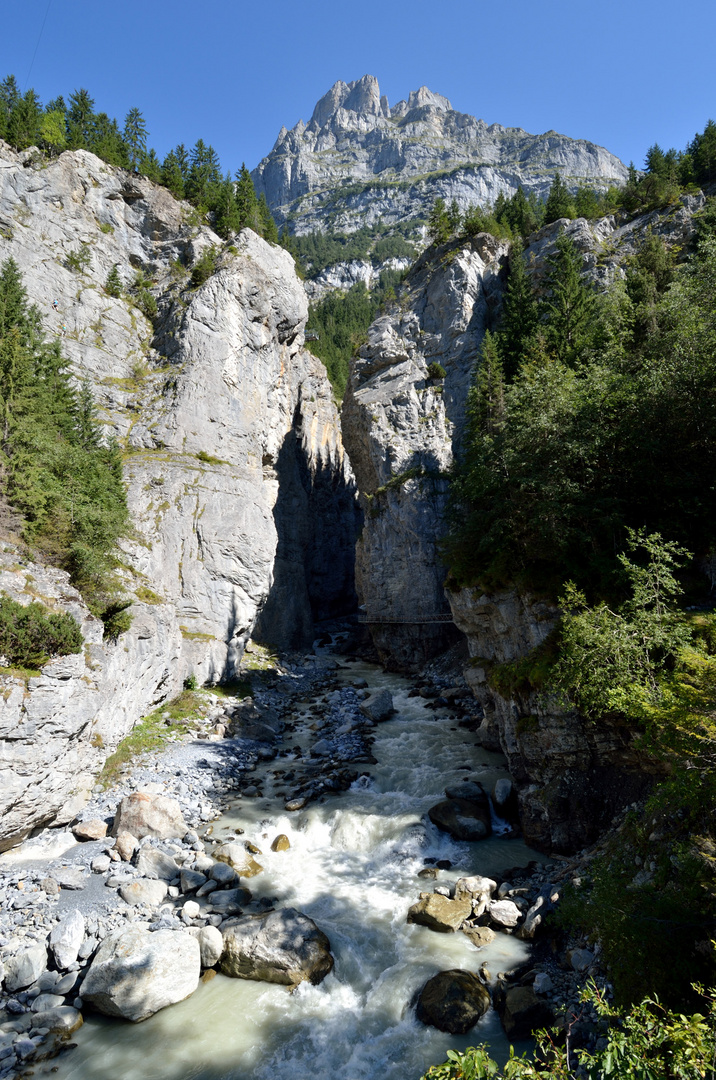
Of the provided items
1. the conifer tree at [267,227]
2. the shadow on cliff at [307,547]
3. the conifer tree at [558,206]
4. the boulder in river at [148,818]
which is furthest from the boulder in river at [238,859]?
the conifer tree at [558,206]

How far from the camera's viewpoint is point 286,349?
4119 centimetres

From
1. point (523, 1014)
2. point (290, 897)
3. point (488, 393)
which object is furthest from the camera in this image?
point (488, 393)

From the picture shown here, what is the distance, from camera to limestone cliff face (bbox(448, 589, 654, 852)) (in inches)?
471

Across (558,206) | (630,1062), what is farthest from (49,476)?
(558,206)

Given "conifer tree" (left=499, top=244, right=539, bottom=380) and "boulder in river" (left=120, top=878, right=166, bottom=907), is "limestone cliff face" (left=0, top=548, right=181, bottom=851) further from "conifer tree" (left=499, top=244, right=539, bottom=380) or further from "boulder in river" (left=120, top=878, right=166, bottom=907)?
"conifer tree" (left=499, top=244, right=539, bottom=380)

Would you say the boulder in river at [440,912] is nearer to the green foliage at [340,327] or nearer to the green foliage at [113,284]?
the green foliage at [113,284]

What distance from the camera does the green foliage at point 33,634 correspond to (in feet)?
41.2

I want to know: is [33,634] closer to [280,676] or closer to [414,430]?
[280,676]

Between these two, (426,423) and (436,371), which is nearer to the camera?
(426,423)

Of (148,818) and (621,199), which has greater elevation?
(621,199)

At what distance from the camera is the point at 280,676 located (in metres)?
31.3

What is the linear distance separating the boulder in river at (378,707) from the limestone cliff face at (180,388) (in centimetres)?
839

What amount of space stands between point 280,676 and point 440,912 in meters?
21.5

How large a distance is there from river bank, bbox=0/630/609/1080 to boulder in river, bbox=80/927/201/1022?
250mm
